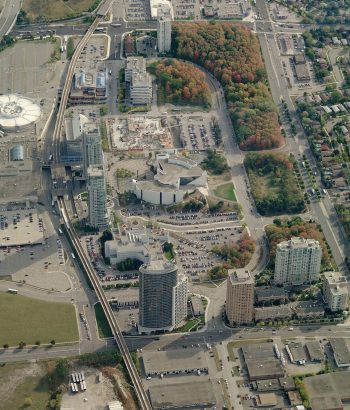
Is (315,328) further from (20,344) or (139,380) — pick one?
(20,344)

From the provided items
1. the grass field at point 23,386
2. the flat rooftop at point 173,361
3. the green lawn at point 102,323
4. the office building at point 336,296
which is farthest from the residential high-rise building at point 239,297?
the grass field at point 23,386

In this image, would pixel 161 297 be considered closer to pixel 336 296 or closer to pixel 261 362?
pixel 261 362

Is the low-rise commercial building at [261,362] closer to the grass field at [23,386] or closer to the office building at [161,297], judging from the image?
the office building at [161,297]

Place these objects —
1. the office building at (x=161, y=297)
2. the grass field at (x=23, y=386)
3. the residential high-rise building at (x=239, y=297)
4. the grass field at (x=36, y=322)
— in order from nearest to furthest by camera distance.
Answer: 1. the grass field at (x=23, y=386)
2. the office building at (x=161, y=297)
3. the residential high-rise building at (x=239, y=297)
4. the grass field at (x=36, y=322)

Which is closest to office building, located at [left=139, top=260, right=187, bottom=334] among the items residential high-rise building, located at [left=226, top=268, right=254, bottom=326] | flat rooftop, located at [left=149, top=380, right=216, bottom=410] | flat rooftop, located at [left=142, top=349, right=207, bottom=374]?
flat rooftop, located at [left=142, top=349, right=207, bottom=374]

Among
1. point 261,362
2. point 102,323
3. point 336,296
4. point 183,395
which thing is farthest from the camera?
point 336,296

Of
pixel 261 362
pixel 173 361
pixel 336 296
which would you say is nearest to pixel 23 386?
pixel 173 361
